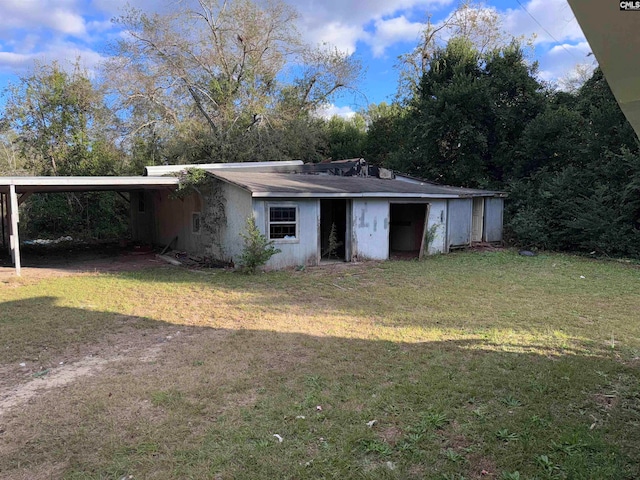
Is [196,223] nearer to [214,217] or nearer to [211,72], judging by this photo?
[214,217]

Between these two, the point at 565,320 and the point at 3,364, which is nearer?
the point at 3,364

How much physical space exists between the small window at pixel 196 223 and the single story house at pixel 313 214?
0.11 feet

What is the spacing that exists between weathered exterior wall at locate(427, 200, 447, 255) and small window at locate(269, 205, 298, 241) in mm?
4726

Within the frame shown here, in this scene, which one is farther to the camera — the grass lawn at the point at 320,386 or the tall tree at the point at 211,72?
the tall tree at the point at 211,72

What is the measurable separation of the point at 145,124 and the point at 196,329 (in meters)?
19.0

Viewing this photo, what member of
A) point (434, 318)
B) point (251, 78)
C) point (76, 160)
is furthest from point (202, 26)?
point (434, 318)

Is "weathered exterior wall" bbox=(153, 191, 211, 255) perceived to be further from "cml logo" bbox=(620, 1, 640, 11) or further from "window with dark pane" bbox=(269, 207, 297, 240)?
"cml logo" bbox=(620, 1, 640, 11)

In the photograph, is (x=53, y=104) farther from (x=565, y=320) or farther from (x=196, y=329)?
(x=565, y=320)

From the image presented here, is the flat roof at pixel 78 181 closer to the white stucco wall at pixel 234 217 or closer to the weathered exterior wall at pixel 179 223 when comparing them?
the weathered exterior wall at pixel 179 223

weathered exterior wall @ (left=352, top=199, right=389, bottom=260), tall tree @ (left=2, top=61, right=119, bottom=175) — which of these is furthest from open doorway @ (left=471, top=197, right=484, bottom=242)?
tall tree @ (left=2, top=61, right=119, bottom=175)

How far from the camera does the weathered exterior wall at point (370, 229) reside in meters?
12.1

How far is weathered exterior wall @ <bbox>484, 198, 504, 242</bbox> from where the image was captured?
52.3 ft

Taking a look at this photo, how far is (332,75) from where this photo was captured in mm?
25688

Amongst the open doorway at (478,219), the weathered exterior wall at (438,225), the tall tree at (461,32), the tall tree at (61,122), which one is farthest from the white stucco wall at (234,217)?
the tall tree at (461,32)
